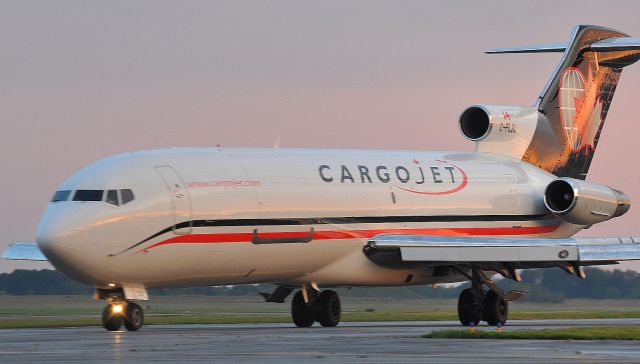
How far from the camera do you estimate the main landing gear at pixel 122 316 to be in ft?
95.2

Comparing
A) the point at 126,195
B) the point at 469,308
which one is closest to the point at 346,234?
the point at 469,308

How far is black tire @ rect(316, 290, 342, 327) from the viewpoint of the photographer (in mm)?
34281

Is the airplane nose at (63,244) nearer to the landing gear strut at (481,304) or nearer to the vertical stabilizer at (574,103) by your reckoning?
the landing gear strut at (481,304)

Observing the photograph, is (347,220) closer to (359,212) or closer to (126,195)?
(359,212)

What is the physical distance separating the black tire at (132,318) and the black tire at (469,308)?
9.70 metres

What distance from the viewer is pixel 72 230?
28.5m

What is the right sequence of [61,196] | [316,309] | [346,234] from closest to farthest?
[61,196] → [346,234] → [316,309]

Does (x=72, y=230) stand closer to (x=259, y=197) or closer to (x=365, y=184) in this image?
(x=259, y=197)

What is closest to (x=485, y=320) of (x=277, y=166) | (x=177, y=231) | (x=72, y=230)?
(x=277, y=166)

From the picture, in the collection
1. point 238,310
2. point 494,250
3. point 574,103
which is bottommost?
point 238,310

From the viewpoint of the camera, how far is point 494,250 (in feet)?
112

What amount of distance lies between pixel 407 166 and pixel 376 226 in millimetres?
2685

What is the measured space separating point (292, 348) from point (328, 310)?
12454 mm

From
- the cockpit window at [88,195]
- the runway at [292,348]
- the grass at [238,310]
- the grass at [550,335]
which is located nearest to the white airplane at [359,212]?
the cockpit window at [88,195]
